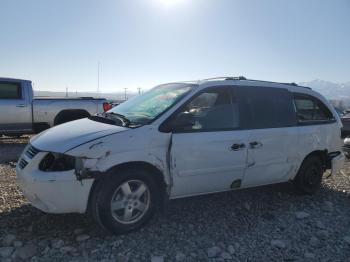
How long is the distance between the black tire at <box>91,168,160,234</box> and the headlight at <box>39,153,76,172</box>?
0.37 m

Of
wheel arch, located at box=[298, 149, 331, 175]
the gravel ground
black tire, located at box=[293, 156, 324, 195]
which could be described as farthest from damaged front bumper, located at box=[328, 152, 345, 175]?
the gravel ground

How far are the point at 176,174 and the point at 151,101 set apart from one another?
3.83 feet

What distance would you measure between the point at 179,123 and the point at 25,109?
7444mm

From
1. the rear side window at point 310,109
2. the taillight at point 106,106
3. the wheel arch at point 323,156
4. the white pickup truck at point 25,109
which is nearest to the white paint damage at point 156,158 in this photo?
the rear side window at point 310,109

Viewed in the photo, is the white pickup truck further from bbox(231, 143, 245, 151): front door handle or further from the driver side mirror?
bbox(231, 143, 245, 151): front door handle

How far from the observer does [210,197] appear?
5.33 m

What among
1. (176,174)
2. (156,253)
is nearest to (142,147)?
(176,174)

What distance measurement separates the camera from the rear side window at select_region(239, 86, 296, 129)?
16.0 ft

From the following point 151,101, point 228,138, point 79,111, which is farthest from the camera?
point 79,111

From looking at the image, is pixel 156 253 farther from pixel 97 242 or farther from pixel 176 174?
pixel 176 174

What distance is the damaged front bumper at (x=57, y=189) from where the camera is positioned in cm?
362

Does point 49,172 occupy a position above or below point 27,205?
above

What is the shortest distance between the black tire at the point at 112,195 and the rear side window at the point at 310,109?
2727 mm

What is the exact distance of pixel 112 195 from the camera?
3.83 metres
